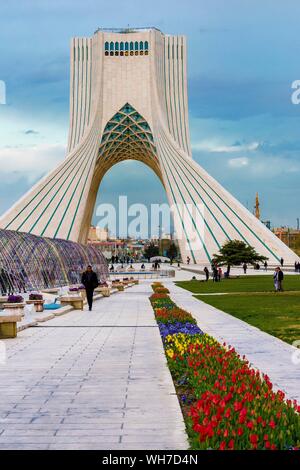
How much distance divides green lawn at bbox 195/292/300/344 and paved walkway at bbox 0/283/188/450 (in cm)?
230

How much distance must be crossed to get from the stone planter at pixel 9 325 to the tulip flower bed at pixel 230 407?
441 cm

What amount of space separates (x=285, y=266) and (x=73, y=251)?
74.7 ft

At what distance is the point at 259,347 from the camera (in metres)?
9.01

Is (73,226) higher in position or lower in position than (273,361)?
higher

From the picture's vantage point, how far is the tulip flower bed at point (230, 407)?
11.8ft

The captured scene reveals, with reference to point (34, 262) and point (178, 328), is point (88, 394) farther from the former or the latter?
point (34, 262)

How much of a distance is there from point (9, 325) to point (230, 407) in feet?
22.5

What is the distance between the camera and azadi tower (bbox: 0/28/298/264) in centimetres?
4919

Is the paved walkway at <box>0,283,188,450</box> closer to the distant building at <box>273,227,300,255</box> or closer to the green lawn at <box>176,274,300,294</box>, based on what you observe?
the green lawn at <box>176,274,300,294</box>

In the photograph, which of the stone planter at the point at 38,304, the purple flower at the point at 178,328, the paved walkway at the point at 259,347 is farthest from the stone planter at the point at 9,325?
the stone planter at the point at 38,304
